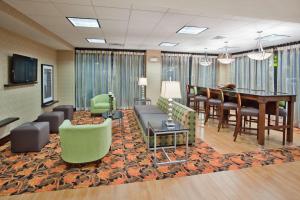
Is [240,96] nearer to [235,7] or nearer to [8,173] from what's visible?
[235,7]

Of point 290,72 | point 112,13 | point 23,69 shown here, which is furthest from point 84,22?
point 290,72

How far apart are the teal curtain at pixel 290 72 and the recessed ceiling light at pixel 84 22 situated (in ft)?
17.9

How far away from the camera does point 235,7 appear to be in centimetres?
293

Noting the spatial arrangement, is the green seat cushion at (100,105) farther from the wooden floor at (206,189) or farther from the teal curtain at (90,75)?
the wooden floor at (206,189)

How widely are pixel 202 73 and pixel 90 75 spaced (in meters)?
4.77

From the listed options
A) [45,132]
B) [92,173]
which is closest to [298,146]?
[92,173]

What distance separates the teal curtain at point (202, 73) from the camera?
8906 millimetres

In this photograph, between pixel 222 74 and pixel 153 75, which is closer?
pixel 153 75

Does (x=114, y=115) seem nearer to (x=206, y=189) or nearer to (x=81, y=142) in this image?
(x=81, y=142)

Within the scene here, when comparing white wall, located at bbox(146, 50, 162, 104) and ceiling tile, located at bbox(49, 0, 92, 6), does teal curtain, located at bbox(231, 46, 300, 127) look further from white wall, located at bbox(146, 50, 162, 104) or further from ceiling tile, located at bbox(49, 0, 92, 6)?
ceiling tile, located at bbox(49, 0, 92, 6)

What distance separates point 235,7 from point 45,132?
3.95 metres

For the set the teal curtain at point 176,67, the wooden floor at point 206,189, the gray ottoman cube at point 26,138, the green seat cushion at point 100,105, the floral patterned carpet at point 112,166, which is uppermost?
the teal curtain at point 176,67

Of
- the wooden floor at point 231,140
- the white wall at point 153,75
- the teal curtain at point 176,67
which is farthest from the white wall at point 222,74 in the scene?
the wooden floor at point 231,140

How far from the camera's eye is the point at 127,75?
8.35m
